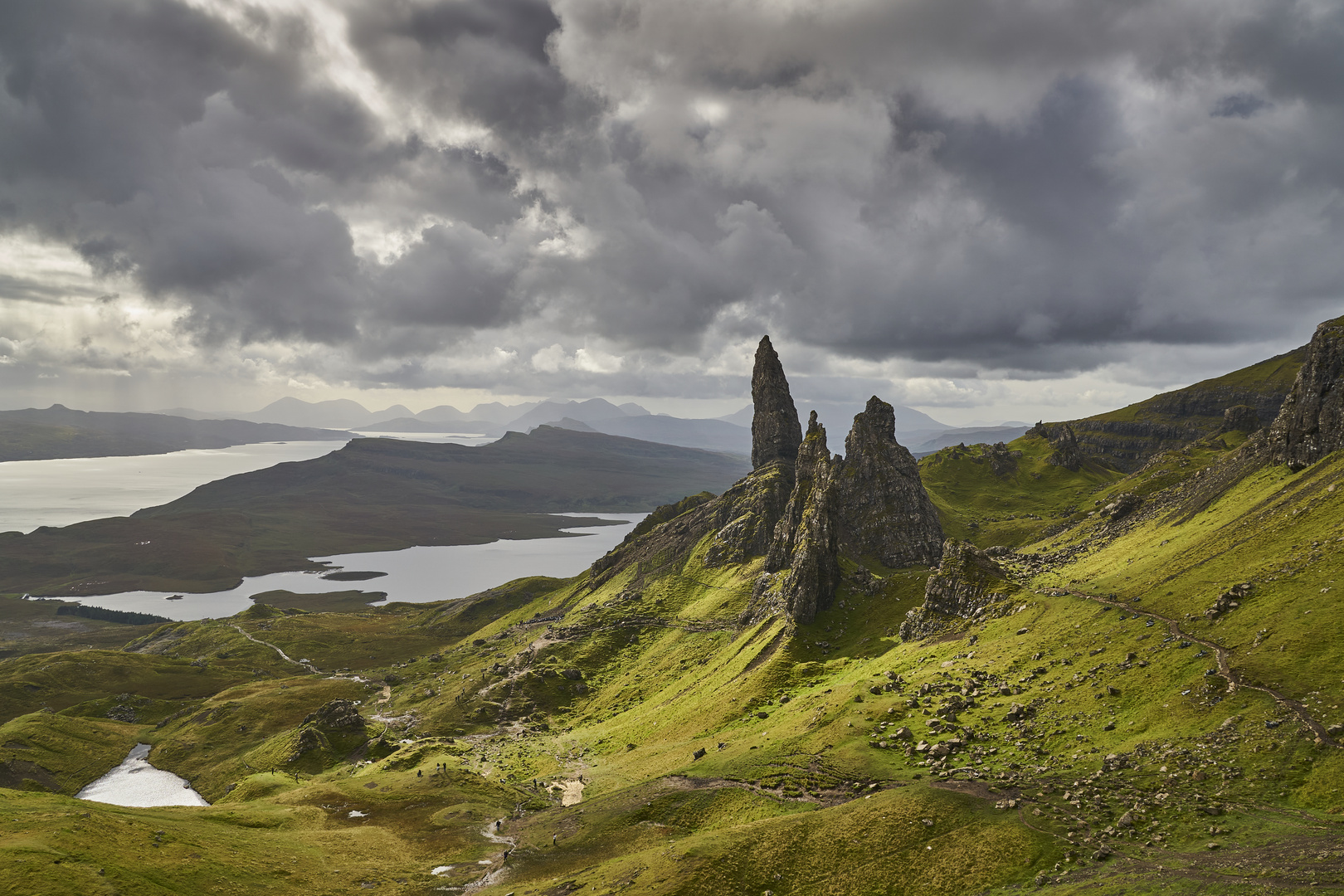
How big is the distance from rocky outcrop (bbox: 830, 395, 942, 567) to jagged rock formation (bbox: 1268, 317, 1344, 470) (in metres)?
74.0

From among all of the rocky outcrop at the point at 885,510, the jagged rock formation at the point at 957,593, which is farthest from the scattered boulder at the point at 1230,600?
the rocky outcrop at the point at 885,510

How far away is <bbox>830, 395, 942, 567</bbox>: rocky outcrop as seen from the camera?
530 feet

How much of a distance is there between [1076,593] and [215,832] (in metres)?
116

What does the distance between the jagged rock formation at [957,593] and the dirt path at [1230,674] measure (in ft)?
60.9

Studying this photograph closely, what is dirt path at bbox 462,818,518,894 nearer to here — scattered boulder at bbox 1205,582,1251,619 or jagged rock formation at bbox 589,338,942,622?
jagged rock formation at bbox 589,338,942,622

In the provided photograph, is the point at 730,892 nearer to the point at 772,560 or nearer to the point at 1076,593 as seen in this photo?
the point at 1076,593

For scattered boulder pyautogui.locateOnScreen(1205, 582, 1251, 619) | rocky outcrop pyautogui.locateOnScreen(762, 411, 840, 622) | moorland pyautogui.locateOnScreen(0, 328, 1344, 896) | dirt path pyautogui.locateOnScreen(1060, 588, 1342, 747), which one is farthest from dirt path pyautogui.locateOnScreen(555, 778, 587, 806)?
scattered boulder pyautogui.locateOnScreen(1205, 582, 1251, 619)

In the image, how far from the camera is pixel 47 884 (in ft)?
173

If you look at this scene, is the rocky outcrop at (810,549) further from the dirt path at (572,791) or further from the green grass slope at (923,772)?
the dirt path at (572,791)

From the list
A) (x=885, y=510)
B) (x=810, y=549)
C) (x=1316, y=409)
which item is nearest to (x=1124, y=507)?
(x=1316, y=409)

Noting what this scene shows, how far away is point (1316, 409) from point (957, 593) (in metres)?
59.3

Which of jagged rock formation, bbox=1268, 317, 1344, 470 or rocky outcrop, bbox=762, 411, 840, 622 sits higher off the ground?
jagged rock formation, bbox=1268, 317, 1344, 470

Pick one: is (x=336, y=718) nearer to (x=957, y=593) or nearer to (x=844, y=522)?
(x=844, y=522)

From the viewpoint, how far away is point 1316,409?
93812mm
